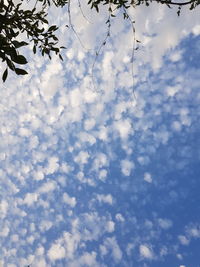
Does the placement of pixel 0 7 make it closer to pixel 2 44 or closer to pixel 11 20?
pixel 11 20

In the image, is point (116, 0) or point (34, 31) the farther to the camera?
point (116, 0)

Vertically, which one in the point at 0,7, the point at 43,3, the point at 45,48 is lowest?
the point at 0,7

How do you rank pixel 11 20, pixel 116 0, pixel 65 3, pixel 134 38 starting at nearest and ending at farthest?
1. pixel 11 20
2. pixel 134 38
3. pixel 116 0
4. pixel 65 3

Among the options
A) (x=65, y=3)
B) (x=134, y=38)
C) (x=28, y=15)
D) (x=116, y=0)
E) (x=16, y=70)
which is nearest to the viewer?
(x=16, y=70)

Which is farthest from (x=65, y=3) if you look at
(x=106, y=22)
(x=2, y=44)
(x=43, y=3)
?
(x=2, y=44)

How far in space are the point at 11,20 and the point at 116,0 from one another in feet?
12.9

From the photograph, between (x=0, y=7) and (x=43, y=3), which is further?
(x=43, y=3)

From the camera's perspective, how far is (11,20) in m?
3.87

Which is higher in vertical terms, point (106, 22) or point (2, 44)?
point (106, 22)

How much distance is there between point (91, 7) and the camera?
23.7 ft

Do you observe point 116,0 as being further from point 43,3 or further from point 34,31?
point 34,31

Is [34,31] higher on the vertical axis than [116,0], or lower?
lower

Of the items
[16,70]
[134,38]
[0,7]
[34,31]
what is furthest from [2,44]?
[134,38]

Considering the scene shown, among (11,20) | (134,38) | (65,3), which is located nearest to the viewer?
(11,20)
